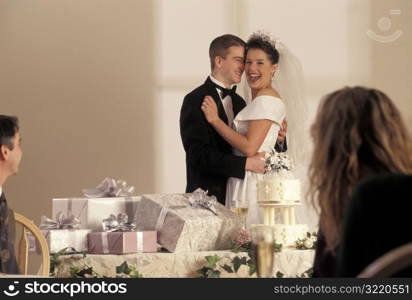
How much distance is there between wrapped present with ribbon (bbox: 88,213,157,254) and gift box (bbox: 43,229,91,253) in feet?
0.11

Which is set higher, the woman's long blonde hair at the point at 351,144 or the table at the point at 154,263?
the woman's long blonde hair at the point at 351,144

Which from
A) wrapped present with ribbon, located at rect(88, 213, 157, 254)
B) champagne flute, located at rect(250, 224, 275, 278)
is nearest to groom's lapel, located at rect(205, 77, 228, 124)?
wrapped present with ribbon, located at rect(88, 213, 157, 254)

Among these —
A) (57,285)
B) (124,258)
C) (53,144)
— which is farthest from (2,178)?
(53,144)

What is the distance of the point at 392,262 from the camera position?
3.77ft

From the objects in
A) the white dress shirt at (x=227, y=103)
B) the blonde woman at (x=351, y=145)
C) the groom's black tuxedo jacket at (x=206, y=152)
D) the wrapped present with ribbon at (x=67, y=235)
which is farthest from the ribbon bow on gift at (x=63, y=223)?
the blonde woman at (x=351, y=145)

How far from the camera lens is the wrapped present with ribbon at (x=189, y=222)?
2682 millimetres

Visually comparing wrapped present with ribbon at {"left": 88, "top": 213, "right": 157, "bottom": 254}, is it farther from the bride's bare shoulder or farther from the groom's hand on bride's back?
the bride's bare shoulder

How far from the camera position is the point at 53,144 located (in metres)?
6.13

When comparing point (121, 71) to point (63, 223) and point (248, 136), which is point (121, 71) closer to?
point (248, 136)

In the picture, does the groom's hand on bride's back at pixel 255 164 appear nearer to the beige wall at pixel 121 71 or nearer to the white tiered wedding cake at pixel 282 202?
the white tiered wedding cake at pixel 282 202

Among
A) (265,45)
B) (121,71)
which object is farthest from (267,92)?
(121,71)

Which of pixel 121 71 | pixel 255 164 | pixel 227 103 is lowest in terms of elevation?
pixel 255 164

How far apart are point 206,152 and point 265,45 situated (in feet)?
1.74

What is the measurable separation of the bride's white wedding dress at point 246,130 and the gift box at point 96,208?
70cm
